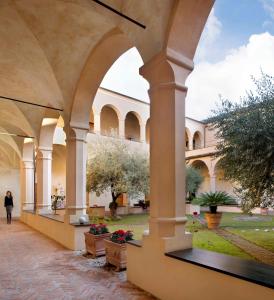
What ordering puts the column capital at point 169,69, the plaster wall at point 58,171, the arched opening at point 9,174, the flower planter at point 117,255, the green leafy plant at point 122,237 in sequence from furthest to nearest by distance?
1. the plaster wall at point 58,171
2. the arched opening at point 9,174
3. the green leafy plant at point 122,237
4. the flower planter at point 117,255
5. the column capital at point 169,69

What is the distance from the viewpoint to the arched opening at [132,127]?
25.9 m

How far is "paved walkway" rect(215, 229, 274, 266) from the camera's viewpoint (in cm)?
606

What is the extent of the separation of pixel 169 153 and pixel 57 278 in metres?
2.97

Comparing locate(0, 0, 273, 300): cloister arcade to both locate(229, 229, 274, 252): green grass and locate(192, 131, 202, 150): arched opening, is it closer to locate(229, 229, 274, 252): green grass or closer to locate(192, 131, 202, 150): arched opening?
locate(229, 229, 274, 252): green grass

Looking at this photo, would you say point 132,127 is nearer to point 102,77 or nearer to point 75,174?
point 75,174

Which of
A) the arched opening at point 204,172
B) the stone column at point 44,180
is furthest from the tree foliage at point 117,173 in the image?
the arched opening at point 204,172

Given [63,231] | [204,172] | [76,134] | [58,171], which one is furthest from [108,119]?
[63,231]

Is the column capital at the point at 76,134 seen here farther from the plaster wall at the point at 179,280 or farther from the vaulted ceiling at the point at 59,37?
the plaster wall at the point at 179,280

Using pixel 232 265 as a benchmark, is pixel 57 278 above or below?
below

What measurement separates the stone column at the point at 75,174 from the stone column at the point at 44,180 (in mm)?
3918

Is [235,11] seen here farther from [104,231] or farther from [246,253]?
[104,231]

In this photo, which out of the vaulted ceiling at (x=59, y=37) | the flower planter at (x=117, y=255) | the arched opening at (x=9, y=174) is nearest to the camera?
the vaulted ceiling at (x=59, y=37)

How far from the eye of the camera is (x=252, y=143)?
19.6 ft

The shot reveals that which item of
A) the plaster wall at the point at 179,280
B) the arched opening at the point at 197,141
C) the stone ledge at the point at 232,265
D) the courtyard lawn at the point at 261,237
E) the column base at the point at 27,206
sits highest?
the arched opening at the point at 197,141
